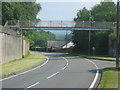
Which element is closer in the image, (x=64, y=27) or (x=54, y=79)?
(x=54, y=79)

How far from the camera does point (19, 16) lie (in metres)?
69.6

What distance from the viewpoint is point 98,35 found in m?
79.6

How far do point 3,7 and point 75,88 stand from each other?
5615cm

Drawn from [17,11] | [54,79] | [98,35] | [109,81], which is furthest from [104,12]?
[109,81]

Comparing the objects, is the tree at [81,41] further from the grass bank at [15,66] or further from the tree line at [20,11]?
the grass bank at [15,66]

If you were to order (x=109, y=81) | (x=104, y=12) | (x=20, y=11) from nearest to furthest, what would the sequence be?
(x=109, y=81), (x=20, y=11), (x=104, y=12)

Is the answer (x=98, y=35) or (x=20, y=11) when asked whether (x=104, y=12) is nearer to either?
(x=98, y=35)

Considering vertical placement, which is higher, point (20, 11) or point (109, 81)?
point (20, 11)

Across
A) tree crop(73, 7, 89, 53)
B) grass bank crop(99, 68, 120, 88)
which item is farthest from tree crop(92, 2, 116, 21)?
grass bank crop(99, 68, 120, 88)

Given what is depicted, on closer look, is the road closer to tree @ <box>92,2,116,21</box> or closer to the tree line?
the tree line

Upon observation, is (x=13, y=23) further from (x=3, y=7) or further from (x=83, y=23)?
(x=83, y=23)

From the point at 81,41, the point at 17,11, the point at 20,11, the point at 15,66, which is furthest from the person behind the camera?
the point at 81,41

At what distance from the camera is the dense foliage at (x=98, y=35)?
255 ft

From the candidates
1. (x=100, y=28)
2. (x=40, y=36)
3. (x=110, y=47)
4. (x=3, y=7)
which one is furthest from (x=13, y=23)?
(x=40, y=36)
